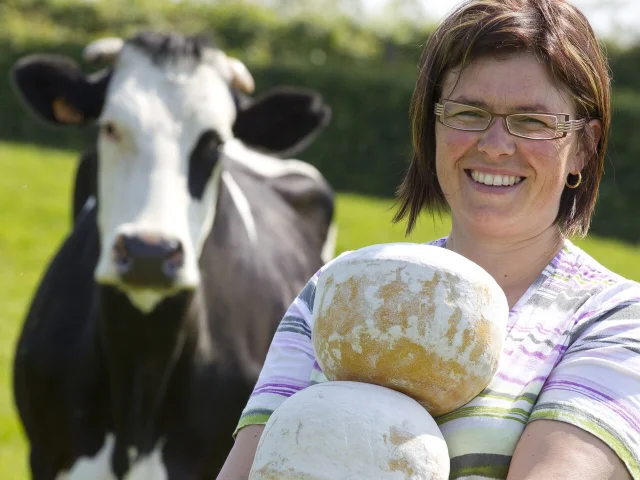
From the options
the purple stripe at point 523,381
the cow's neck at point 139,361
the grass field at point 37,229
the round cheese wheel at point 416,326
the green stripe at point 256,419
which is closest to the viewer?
the round cheese wheel at point 416,326

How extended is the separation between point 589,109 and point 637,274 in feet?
31.5

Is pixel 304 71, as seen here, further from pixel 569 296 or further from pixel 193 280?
pixel 569 296

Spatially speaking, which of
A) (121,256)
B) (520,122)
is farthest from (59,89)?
(520,122)

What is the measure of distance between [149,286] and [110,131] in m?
0.67

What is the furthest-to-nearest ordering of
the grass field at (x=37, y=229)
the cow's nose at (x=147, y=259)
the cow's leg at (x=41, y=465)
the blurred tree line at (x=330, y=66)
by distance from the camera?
the blurred tree line at (x=330, y=66)
the grass field at (x=37, y=229)
the cow's leg at (x=41, y=465)
the cow's nose at (x=147, y=259)

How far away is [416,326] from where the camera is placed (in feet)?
4.91

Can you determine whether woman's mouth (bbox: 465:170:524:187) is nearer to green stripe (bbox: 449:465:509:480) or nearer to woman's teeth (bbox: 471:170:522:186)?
woman's teeth (bbox: 471:170:522:186)

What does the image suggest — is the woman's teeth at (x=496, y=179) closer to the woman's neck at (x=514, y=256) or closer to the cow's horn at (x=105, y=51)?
the woman's neck at (x=514, y=256)

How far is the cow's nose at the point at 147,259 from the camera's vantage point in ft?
11.3

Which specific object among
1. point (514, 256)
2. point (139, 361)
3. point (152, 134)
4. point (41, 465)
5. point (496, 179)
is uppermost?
point (496, 179)

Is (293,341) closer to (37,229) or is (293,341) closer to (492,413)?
(492,413)

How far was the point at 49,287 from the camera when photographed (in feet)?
14.3

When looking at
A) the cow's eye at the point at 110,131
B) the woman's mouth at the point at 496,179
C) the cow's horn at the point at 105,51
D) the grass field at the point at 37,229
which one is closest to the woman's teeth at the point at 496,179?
the woman's mouth at the point at 496,179

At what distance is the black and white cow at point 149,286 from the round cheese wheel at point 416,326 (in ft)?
6.55
